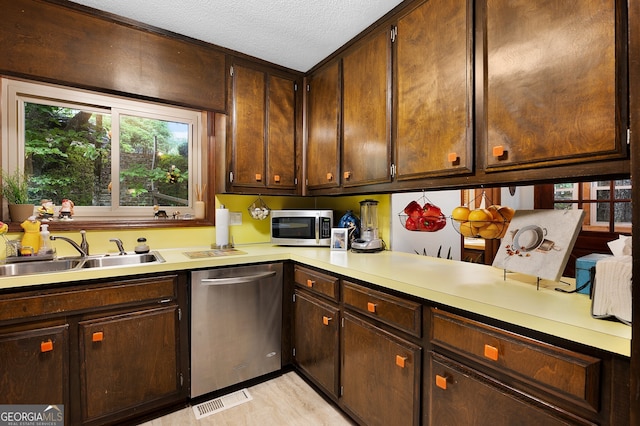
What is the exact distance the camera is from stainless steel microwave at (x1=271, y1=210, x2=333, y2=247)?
7.97ft

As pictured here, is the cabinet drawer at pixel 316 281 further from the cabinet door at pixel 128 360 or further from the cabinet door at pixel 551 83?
the cabinet door at pixel 551 83

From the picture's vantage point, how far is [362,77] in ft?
6.64

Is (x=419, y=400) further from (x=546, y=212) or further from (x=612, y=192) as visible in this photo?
(x=612, y=192)

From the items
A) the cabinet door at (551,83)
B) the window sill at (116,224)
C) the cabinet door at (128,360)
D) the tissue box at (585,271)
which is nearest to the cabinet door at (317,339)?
the cabinet door at (128,360)

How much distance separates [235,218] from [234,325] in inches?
37.2

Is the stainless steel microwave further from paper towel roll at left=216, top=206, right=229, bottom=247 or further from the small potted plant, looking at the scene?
the small potted plant

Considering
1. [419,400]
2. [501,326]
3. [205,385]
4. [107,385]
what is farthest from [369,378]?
[107,385]

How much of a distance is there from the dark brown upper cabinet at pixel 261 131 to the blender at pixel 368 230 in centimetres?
64

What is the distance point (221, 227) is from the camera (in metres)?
2.42

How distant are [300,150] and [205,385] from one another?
186cm

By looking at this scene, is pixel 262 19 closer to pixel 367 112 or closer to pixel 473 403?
pixel 367 112

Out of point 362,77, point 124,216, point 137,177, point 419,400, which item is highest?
point 362,77

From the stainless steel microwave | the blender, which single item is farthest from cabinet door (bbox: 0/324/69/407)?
the blender
